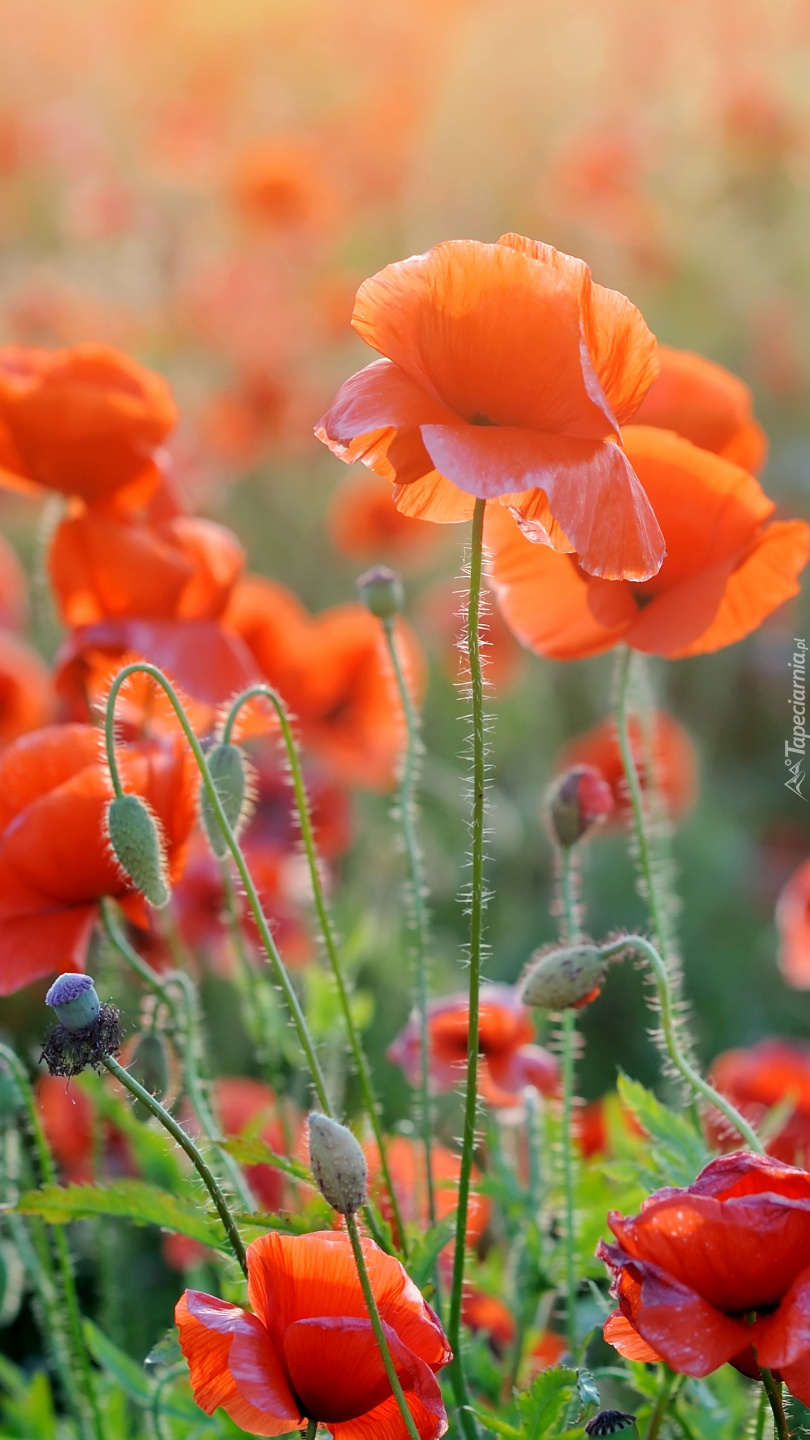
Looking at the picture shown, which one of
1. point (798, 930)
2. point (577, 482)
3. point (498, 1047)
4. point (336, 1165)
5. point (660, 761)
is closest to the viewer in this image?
point (336, 1165)

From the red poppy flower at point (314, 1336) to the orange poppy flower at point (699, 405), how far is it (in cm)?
71

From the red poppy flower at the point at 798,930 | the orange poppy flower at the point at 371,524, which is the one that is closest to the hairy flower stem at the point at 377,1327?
the red poppy flower at the point at 798,930

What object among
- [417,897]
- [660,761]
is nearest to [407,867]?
[417,897]

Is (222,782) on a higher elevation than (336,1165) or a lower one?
higher

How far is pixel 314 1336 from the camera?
0.74 meters

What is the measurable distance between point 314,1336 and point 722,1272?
20 centimetres

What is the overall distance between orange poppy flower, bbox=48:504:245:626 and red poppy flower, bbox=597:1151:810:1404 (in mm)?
828

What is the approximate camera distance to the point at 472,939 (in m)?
0.83

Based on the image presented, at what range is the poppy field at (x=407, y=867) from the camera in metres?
0.77

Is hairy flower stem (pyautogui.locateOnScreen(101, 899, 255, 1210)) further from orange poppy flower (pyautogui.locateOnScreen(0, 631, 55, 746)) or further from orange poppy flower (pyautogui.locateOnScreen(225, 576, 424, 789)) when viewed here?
orange poppy flower (pyautogui.locateOnScreen(0, 631, 55, 746))

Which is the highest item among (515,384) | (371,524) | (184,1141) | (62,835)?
(371,524)

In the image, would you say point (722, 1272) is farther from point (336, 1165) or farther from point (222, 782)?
point (222, 782)

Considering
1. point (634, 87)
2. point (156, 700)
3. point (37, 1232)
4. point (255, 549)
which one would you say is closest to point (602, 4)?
point (634, 87)

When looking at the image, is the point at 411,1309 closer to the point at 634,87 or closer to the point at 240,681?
the point at 240,681
